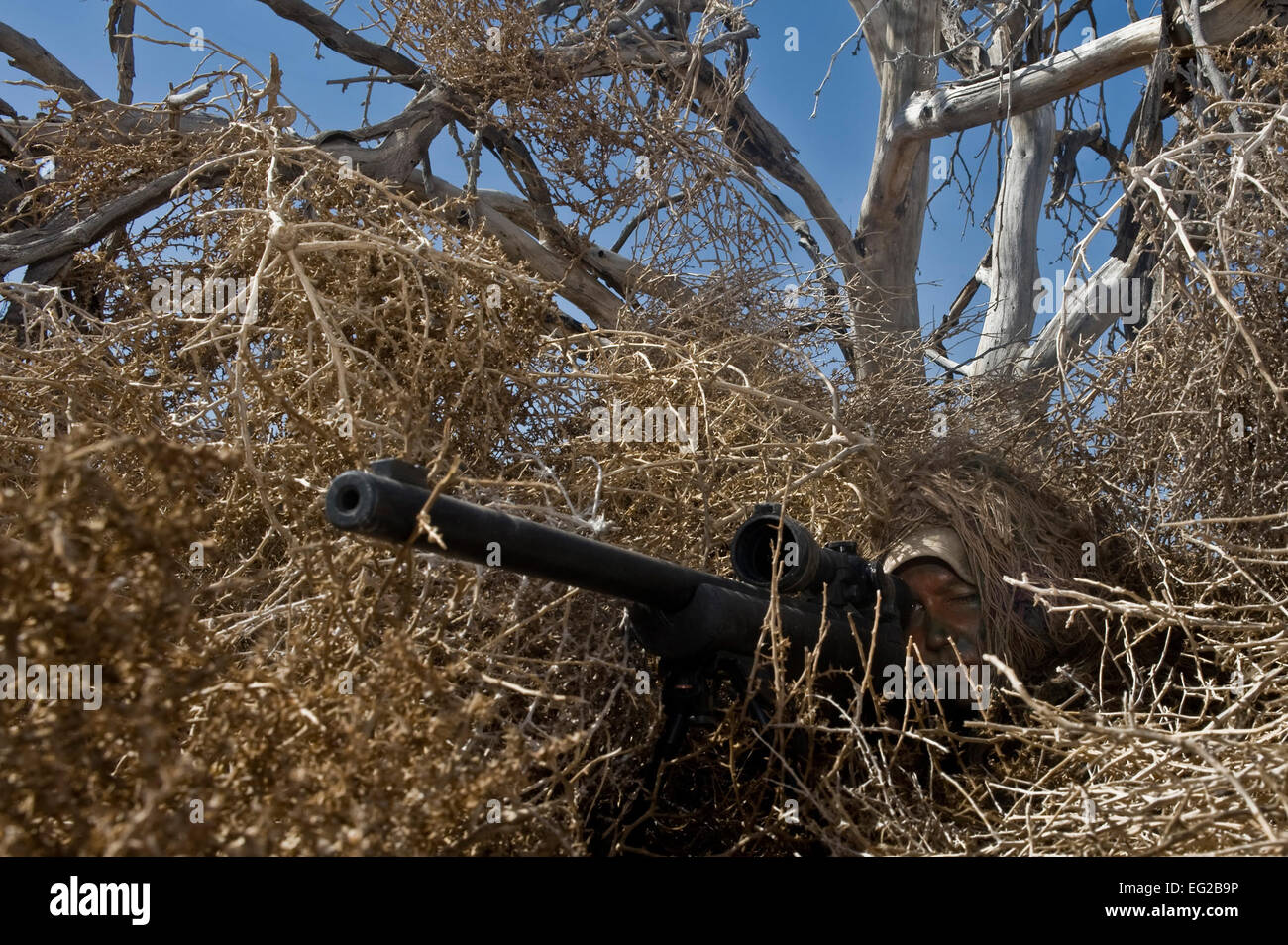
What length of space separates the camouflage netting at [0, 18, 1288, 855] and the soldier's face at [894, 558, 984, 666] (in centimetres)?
15

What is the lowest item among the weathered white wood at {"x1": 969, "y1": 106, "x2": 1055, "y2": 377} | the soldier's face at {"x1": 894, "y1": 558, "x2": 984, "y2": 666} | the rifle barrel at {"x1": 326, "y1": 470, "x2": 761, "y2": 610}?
the soldier's face at {"x1": 894, "y1": 558, "x2": 984, "y2": 666}

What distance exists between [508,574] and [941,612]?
1.63m

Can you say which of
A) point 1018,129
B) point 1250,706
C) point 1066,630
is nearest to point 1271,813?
point 1250,706

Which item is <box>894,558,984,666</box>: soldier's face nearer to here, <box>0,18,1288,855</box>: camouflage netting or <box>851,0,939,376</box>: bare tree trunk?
<box>0,18,1288,855</box>: camouflage netting

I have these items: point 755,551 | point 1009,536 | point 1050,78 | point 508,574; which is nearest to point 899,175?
point 1050,78

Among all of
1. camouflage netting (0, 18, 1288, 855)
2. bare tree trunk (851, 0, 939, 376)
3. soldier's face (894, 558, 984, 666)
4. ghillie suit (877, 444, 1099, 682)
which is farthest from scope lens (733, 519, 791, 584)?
bare tree trunk (851, 0, 939, 376)

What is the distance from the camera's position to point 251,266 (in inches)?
154

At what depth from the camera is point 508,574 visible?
3.16 metres

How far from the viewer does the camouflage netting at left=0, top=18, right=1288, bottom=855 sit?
1.81m

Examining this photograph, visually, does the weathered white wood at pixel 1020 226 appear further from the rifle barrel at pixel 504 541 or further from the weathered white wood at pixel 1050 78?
the rifle barrel at pixel 504 541

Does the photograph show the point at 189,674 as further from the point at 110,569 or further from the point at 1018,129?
the point at 1018,129

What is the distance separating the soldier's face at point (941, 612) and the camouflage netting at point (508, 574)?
0.50 ft

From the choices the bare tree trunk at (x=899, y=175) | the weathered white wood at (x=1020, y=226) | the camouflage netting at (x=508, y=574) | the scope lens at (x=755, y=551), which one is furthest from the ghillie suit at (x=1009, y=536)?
the weathered white wood at (x=1020, y=226)
